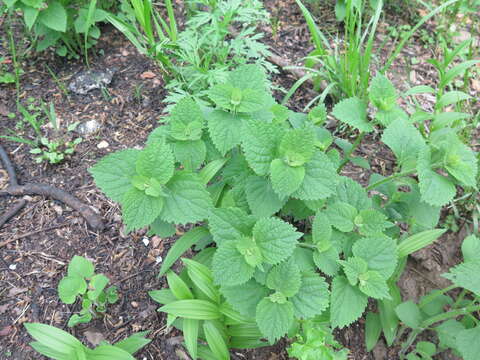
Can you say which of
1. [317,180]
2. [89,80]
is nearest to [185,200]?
[317,180]

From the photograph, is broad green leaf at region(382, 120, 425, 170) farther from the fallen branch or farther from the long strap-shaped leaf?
the fallen branch

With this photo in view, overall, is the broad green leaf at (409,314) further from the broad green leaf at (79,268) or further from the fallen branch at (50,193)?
the fallen branch at (50,193)

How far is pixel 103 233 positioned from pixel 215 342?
0.93 m

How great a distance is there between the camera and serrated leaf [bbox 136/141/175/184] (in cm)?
135

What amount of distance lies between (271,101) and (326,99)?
1.27 meters

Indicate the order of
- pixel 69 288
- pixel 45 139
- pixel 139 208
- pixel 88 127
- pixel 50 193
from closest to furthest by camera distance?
pixel 139 208
pixel 69 288
pixel 50 193
pixel 45 139
pixel 88 127

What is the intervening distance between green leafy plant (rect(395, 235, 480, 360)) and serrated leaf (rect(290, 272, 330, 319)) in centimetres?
50

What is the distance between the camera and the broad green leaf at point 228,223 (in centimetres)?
141

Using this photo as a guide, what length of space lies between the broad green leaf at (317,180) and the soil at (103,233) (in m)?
0.85

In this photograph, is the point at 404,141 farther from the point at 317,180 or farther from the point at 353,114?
the point at 317,180

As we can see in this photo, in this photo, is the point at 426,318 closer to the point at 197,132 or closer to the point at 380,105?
the point at 380,105

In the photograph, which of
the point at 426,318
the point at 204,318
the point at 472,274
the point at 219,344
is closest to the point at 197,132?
the point at 204,318

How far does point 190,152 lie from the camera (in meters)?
1.54

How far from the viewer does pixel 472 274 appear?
1.42 meters
